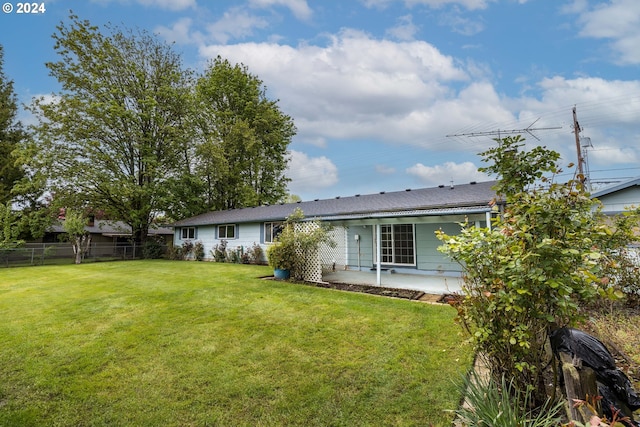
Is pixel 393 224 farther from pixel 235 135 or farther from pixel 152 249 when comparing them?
pixel 235 135

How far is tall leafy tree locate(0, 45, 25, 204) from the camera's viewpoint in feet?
64.4

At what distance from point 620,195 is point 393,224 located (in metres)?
6.60

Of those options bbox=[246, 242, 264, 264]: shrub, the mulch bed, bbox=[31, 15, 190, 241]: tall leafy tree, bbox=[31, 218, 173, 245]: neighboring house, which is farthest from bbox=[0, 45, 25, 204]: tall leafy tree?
the mulch bed

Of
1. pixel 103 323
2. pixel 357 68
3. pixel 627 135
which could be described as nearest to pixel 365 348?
pixel 103 323

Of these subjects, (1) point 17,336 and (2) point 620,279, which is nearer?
(1) point 17,336

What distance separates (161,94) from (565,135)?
24.7 meters

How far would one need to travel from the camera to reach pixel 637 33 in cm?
731

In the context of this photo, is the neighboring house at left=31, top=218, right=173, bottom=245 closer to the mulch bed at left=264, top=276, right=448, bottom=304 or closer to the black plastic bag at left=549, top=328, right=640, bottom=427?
the mulch bed at left=264, top=276, right=448, bottom=304

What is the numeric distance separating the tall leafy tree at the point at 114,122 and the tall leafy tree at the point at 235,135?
311 cm

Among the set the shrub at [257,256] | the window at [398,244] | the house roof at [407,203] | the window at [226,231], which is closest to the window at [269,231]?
the house roof at [407,203]

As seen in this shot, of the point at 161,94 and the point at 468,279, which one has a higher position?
the point at 161,94

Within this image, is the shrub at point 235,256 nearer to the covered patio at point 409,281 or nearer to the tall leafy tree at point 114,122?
the covered patio at point 409,281

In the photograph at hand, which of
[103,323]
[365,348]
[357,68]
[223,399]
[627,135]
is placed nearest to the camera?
[223,399]

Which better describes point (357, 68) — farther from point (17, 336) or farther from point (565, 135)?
point (17, 336)
